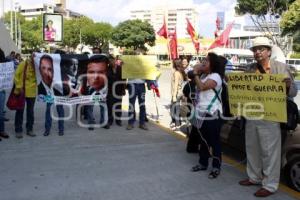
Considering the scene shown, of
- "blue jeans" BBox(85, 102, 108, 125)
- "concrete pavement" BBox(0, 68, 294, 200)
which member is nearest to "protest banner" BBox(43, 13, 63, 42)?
"blue jeans" BBox(85, 102, 108, 125)

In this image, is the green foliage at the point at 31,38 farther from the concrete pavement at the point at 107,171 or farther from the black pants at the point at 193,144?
the black pants at the point at 193,144

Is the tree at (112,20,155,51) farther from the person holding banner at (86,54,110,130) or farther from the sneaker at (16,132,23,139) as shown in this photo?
the sneaker at (16,132,23,139)

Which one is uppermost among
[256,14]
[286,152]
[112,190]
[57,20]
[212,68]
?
[256,14]

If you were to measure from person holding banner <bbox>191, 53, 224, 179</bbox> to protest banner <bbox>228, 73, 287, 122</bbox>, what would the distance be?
0.63ft

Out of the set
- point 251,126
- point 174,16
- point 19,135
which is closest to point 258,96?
point 251,126

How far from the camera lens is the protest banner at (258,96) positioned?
5238 mm

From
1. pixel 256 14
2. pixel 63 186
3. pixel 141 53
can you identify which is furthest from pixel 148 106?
pixel 256 14

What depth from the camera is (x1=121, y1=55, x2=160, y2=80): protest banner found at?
9.47 m

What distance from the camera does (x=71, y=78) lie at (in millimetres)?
8930

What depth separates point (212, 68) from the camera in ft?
19.3

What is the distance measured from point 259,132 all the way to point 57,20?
10338mm

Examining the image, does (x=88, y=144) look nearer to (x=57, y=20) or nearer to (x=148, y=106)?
(x=148, y=106)

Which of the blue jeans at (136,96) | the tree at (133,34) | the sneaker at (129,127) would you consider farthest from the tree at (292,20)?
the tree at (133,34)

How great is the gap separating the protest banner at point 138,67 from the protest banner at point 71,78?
0.45 m
